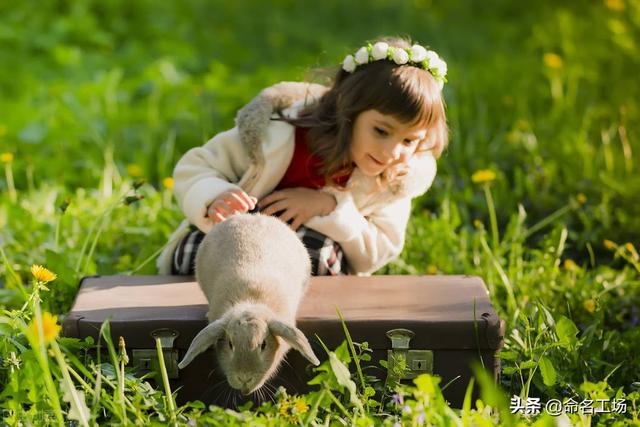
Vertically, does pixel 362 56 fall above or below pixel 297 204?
above

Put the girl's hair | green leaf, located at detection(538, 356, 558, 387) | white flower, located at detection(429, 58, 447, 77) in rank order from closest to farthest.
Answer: green leaf, located at detection(538, 356, 558, 387)
the girl's hair
white flower, located at detection(429, 58, 447, 77)

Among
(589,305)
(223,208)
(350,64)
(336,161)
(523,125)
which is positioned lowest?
(589,305)

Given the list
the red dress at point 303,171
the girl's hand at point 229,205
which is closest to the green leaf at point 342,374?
the girl's hand at point 229,205

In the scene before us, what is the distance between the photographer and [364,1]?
8125mm

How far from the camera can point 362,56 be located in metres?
3.10

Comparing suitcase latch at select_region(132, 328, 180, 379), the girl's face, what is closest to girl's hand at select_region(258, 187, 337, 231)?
the girl's face

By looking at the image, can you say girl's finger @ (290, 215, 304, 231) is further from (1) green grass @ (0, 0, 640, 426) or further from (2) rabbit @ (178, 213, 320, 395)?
(1) green grass @ (0, 0, 640, 426)

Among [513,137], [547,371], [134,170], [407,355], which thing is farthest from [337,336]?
[513,137]

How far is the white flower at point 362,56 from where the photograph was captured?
3092 millimetres

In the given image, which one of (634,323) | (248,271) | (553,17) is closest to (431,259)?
(634,323)

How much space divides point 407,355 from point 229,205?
2.46 ft

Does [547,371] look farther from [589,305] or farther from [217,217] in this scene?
[217,217]

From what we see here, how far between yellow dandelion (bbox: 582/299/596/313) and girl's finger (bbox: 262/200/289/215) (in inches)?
41.6

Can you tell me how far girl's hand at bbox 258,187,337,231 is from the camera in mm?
3205
